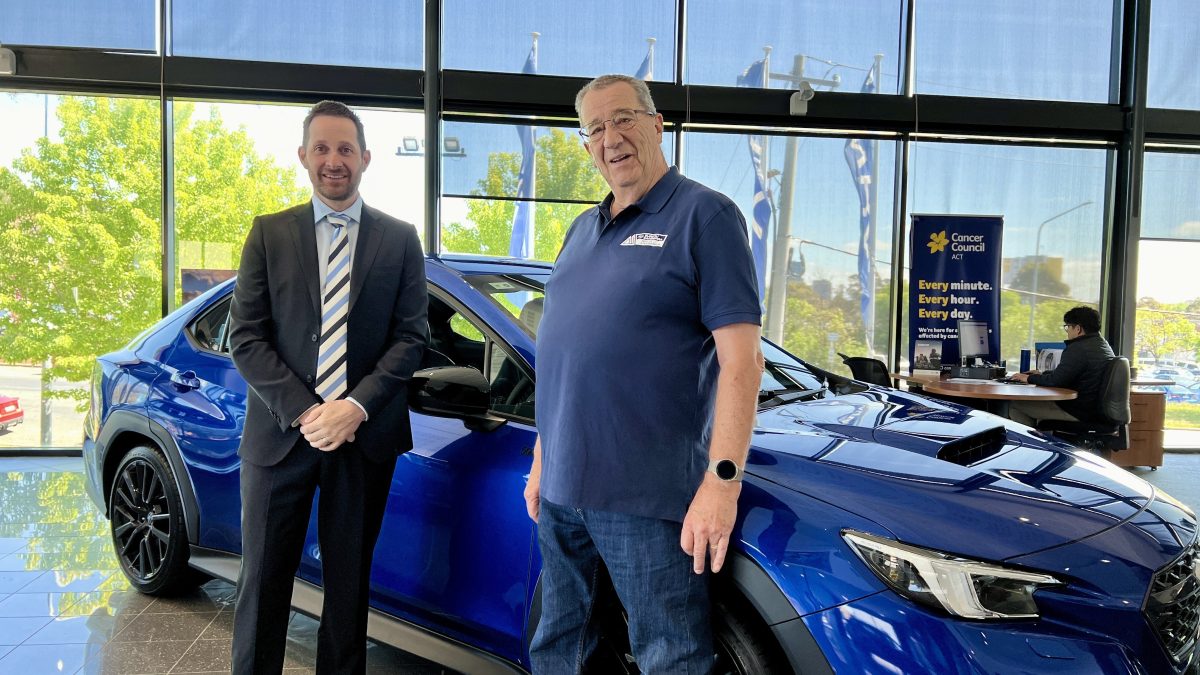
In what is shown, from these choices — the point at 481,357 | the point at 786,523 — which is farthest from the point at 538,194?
the point at 786,523

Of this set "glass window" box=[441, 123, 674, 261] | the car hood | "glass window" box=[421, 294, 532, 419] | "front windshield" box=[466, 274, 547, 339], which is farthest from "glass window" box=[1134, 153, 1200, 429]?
"glass window" box=[421, 294, 532, 419]

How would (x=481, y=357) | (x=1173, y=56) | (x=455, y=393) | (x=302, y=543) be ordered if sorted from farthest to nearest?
A: (x=1173, y=56) → (x=481, y=357) → (x=302, y=543) → (x=455, y=393)

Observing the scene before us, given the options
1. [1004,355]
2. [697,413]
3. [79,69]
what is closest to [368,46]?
[79,69]

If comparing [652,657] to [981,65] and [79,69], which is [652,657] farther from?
[981,65]

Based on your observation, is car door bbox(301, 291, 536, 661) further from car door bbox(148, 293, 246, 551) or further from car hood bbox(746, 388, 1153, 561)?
car hood bbox(746, 388, 1153, 561)

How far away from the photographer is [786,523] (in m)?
1.36

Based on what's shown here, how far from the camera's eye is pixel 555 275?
150 cm

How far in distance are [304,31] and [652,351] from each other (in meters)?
5.71

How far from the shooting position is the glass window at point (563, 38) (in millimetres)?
6078

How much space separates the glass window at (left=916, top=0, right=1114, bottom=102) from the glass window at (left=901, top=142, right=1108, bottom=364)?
51 centimetres

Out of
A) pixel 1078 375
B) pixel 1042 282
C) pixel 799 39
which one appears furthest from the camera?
pixel 1042 282

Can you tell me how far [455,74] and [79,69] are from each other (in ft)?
8.99

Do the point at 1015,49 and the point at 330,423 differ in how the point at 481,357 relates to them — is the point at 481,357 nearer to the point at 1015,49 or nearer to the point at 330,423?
the point at 330,423

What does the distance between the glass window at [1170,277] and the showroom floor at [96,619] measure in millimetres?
7226
